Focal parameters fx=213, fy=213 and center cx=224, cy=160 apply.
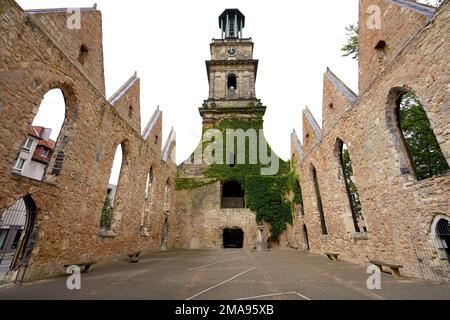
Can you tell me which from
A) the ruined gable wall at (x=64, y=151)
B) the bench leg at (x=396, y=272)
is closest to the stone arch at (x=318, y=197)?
the bench leg at (x=396, y=272)

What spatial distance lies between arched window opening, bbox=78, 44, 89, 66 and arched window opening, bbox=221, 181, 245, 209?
15600mm

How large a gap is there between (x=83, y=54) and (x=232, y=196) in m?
18.2

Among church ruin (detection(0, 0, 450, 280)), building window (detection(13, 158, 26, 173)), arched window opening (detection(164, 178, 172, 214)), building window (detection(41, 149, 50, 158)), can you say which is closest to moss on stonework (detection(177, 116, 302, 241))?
church ruin (detection(0, 0, 450, 280))

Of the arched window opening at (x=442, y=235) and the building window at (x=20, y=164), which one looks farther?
the building window at (x=20, y=164)

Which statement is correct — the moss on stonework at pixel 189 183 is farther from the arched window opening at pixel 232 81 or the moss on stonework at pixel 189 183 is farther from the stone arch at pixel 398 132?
the stone arch at pixel 398 132

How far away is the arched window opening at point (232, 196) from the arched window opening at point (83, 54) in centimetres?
1560

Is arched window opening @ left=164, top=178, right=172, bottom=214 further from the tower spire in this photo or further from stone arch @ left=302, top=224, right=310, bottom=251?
the tower spire

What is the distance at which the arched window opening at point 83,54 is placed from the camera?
27.8 feet

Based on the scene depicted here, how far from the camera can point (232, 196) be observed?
23.4 m

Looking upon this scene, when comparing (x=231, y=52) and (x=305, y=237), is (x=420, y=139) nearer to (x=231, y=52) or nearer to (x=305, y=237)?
(x=305, y=237)

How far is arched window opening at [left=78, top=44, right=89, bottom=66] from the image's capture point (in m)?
8.48

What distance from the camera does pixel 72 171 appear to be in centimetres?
752

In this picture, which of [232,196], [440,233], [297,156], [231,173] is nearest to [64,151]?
[440,233]
